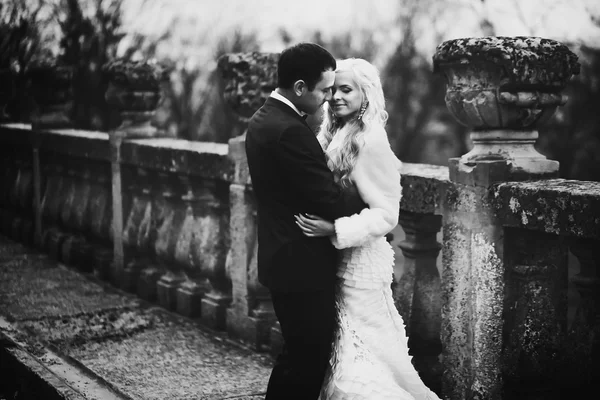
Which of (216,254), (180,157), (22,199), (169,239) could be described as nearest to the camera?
(216,254)

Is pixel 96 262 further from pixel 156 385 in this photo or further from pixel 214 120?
pixel 214 120

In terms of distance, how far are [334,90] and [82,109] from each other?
45.5 ft

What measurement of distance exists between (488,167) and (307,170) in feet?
3.01

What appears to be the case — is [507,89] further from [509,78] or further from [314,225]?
[314,225]

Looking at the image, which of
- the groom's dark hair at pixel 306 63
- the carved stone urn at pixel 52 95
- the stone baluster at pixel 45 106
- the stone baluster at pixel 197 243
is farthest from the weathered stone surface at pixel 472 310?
the carved stone urn at pixel 52 95

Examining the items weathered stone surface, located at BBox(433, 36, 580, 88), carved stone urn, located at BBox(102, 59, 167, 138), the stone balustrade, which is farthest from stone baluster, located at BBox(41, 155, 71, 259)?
weathered stone surface, located at BBox(433, 36, 580, 88)

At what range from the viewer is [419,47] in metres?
21.3

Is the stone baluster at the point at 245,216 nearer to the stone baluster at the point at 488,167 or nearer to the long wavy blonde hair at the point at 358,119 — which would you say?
the stone baluster at the point at 488,167

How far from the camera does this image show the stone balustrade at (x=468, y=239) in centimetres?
386

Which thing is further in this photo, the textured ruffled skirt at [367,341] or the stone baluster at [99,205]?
the stone baluster at [99,205]

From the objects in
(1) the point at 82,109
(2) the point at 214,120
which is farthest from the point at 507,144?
(2) the point at 214,120

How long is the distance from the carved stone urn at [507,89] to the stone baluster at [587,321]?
473mm

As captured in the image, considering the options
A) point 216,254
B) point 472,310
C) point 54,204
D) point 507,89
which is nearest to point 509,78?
point 507,89

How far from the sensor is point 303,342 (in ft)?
12.3
